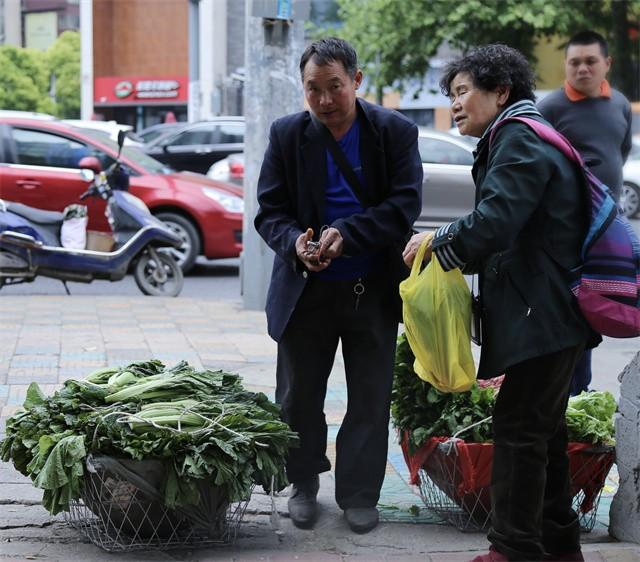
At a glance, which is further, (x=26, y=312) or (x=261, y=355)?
(x=26, y=312)

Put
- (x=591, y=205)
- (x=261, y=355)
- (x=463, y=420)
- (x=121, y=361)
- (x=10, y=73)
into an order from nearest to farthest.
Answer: (x=591, y=205) → (x=463, y=420) → (x=121, y=361) → (x=261, y=355) → (x=10, y=73)

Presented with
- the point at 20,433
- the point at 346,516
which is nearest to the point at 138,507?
the point at 20,433

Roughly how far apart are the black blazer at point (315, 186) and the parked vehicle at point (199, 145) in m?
16.5

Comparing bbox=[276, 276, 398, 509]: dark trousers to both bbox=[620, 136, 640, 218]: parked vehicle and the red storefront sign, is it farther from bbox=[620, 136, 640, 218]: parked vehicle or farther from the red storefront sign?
the red storefront sign

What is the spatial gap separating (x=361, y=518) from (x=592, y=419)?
933 mm

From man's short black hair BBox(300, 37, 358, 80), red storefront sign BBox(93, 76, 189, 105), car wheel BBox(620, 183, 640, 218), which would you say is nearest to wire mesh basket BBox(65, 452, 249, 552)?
man's short black hair BBox(300, 37, 358, 80)

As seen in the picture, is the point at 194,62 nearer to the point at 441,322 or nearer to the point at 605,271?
the point at 441,322

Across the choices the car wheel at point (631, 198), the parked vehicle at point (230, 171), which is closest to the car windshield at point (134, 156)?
the parked vehicle at point (230, 171)

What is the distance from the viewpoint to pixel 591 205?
3.62m

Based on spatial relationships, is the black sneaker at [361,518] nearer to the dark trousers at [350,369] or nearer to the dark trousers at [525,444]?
the dark trousers at [350,369]

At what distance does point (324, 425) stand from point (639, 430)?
1143 millimetres

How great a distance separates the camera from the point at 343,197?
426 centimetres

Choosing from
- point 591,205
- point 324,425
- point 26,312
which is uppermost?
point 591,205

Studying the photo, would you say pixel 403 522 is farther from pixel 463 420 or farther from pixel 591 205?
pixel 591 205
